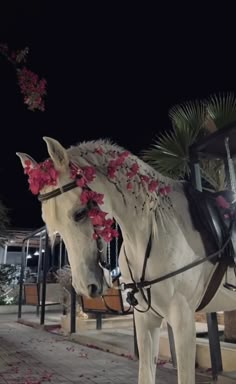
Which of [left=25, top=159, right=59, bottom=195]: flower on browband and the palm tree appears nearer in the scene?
[left=25, top=159, right=59, bottom=195]: flower on browband

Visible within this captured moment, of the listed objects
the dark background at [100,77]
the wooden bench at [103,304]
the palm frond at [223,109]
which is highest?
the dark background at [100,77]

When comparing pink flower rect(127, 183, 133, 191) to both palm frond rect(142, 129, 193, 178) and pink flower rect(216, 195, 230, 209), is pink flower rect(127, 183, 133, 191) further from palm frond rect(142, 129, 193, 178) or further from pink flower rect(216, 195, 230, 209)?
palm frond rect(142, 129, 193, 178)

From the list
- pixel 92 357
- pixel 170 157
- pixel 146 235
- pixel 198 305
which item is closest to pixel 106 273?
pixel 146 235

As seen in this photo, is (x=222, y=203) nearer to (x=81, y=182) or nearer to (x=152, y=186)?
(x=152, y=186)

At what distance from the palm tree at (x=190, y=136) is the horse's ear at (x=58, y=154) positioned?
3.21 metres

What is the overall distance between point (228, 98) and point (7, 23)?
2.97 metres

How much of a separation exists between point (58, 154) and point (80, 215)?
35 cm

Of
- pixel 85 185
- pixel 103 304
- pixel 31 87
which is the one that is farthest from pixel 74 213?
pixel 103 304

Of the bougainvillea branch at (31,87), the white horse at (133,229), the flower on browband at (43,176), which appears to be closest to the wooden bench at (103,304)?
the bougainvillea branch at (31,87)

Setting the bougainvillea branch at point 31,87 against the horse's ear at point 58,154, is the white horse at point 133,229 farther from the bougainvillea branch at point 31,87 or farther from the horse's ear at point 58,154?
the bougainvillea branch at point 31,87

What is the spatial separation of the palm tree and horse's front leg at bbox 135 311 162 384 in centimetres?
310

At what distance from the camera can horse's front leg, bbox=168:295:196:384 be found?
68.2 inches

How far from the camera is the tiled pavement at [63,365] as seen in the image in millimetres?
4224

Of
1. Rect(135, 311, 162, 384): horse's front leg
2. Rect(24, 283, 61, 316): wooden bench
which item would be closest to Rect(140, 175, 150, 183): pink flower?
Rect(135, 311, 162, 384): horse's front leg
